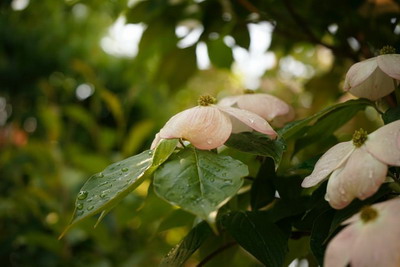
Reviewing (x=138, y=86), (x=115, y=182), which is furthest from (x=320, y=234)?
(x=138, y=86)

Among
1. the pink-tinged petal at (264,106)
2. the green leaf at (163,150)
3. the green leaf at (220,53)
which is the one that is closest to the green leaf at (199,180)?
the green leaf at (163,150)

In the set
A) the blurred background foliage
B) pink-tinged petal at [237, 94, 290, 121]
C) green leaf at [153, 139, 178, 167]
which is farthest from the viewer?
the blurred background foliage

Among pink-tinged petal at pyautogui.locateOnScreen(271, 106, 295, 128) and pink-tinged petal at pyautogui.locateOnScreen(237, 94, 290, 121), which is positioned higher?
pink-tinged petal at pyautogui.locateOnScreen(237, 94, 290, 121)

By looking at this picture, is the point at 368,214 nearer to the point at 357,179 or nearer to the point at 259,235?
the point at 357,179

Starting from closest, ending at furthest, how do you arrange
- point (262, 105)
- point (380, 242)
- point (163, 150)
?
point (380, 242), point (163, 150), point (262, 105)

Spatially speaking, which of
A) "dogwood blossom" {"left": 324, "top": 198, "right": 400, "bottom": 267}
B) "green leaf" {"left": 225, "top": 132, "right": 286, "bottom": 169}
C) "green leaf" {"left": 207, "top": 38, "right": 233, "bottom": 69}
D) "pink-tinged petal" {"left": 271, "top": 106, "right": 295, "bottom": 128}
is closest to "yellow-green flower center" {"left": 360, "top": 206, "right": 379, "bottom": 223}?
"dogwood blossom" {"left": 324, "top": 198, "right": 400, "bottom": 267}

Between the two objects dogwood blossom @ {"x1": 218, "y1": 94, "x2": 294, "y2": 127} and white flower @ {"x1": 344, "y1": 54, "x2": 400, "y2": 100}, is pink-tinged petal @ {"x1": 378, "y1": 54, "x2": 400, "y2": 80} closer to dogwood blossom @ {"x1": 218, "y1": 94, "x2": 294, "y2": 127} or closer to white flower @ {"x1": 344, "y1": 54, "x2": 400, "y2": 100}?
white flower @ {"x1": 344, "y1": 54, "x2": 400, "y2": 100}

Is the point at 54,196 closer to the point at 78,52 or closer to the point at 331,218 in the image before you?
the point at 331,218
